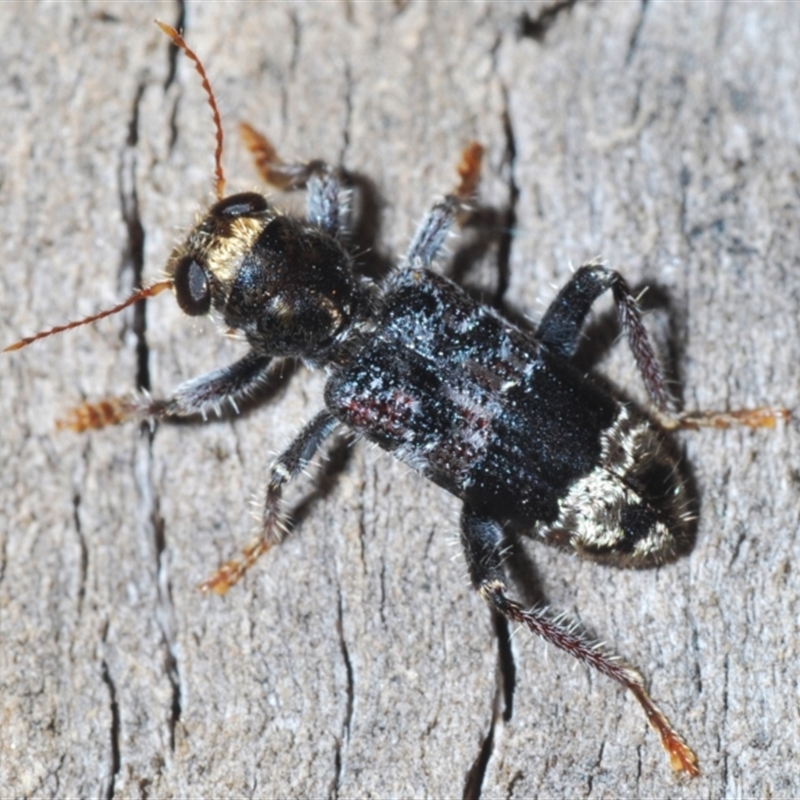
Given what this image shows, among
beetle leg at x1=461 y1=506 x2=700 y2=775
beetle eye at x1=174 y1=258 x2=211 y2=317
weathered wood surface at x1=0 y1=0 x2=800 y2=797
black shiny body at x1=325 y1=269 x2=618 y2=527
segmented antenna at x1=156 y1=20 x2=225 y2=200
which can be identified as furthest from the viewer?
beetle eye at x1=174 y1=258 x2=211 y2=317

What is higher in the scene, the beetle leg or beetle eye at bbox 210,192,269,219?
beetle eye at bbox 210,192,269,219

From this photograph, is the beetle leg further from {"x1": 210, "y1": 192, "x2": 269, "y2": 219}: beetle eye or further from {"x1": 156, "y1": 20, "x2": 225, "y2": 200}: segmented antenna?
{"x1": 156, "y1": 20, "x2": 225, "y2": 200}: segmented antenna

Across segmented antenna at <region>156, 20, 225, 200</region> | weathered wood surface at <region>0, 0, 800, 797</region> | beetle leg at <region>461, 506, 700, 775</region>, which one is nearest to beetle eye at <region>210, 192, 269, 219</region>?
segmented antenna at <region>156, 20, 225, 200</region>

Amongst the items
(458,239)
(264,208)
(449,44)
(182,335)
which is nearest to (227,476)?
(182,335)

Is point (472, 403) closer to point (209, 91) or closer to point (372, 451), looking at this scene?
point (372, 451)

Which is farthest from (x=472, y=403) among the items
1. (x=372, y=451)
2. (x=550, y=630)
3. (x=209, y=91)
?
(x=209, y=91)

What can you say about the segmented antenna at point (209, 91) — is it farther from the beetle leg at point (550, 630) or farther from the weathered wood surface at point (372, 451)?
the beetle leg at point (550, 630)
